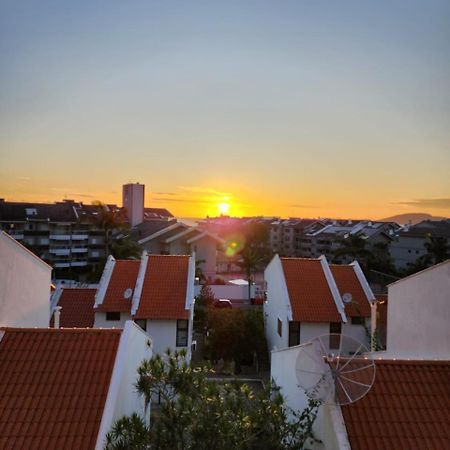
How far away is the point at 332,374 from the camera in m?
7.80

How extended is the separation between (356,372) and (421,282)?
3.55 metres

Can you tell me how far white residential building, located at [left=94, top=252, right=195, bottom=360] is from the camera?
2206 cm

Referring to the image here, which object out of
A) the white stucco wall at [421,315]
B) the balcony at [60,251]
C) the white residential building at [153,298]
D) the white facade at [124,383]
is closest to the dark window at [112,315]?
the white residential building at [153,298]

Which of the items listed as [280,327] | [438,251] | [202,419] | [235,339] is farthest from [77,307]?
[438,251]

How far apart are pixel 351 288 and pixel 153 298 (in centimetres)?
1064

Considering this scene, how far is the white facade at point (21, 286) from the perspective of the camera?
9.99 metres

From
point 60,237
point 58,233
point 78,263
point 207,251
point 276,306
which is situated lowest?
point 276,306

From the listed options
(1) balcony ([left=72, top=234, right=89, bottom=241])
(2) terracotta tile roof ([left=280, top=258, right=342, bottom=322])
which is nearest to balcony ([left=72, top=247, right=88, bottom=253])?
(1) balcony ([left=72, top=234, right=89, bottom=241])

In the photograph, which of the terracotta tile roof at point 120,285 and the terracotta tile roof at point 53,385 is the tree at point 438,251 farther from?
the terracotta tile roof at point 53,385

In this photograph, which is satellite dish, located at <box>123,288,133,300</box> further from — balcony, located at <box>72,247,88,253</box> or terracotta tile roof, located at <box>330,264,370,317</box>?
balcony, located at <box>72,247,88,253</box>

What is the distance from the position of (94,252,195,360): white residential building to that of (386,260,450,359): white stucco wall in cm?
1110

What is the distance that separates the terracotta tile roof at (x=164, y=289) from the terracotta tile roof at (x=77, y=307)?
3.19 metres

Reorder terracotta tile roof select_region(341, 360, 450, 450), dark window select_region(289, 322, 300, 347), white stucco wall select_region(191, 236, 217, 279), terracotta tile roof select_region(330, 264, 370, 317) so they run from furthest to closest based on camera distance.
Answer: white stucco wall select_region(191, 236, 217, 279)
terracotta tile roof select_region(330, 264, 370, 317)
dark window select_region(289, 322, 300, 347)
terracotta tile roof select_region(341, 360, 450, 450)

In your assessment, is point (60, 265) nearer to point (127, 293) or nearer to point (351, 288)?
point (127, 293)
